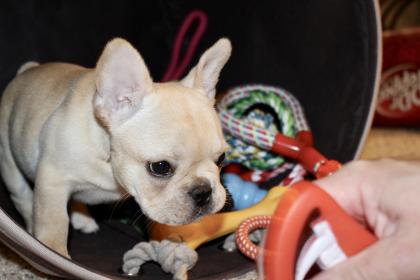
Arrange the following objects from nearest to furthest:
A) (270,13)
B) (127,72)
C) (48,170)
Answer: (127,72) → (48,170) → (270,13)

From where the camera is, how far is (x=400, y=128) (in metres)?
2.88

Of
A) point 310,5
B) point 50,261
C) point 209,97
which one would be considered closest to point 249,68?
point 310,5

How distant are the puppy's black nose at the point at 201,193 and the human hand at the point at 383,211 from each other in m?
0.39

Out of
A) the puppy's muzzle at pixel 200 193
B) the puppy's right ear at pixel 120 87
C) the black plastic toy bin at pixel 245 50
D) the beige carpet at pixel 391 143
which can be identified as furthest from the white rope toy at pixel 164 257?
the beige carpet at pixel 391 143

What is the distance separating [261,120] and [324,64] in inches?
11.3

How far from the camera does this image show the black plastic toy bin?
179cm

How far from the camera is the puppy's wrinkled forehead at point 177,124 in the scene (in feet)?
4.59

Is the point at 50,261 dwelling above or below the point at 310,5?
below

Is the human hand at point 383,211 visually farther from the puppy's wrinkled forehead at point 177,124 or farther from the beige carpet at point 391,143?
the beige carpet at point 391,143

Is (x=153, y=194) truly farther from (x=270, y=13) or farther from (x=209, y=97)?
(x=270, y=13)

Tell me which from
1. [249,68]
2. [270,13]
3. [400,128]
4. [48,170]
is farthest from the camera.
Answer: [400,128]

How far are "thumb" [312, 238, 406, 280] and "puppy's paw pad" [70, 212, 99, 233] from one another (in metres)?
0.96

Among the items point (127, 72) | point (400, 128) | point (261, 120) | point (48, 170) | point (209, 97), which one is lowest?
point (400, 128)

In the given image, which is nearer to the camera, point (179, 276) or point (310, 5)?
point (179, 276)
